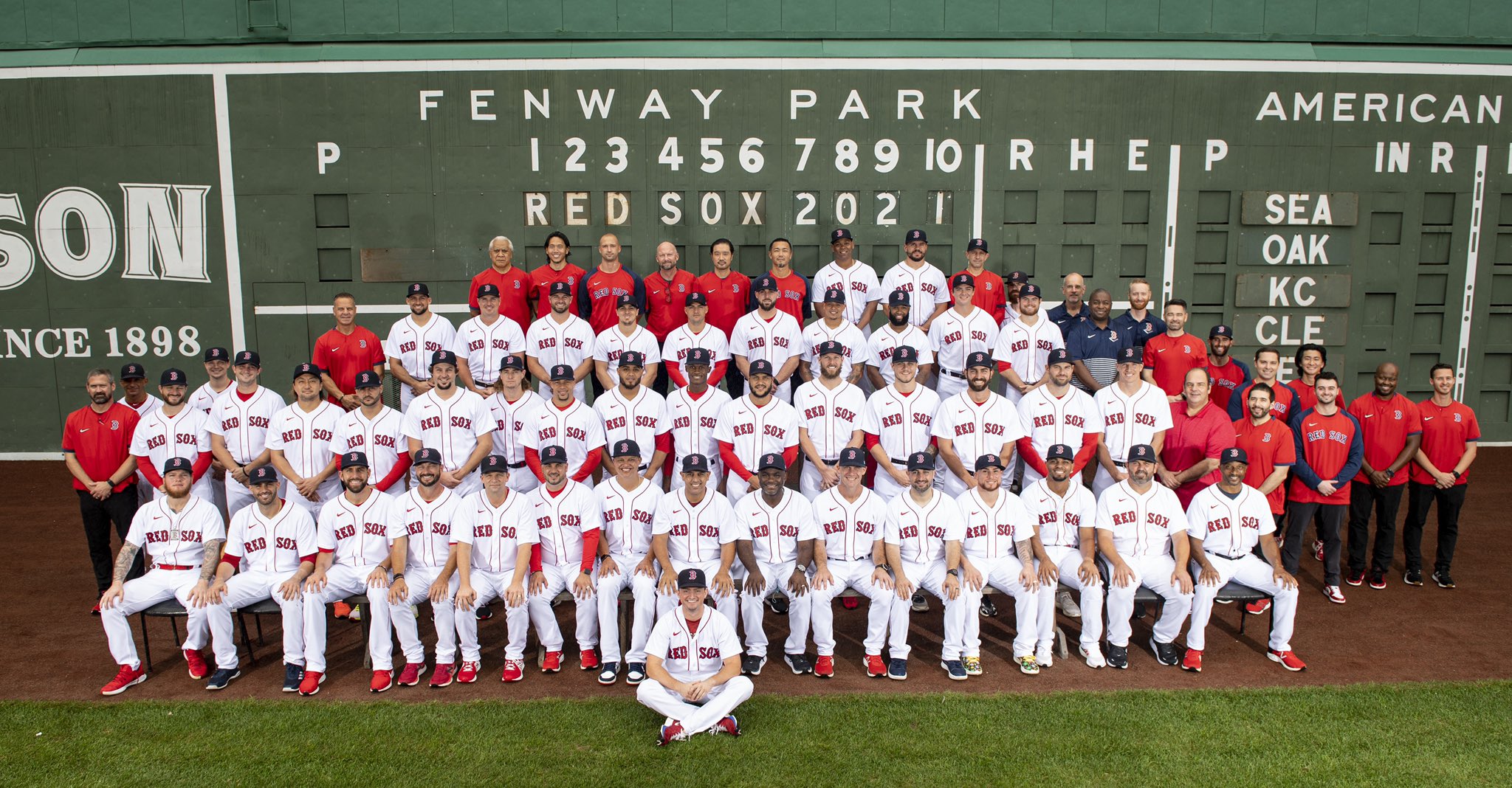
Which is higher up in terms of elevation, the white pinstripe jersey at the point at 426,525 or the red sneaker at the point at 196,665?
the white pinstripe jersey at the point at 426,525

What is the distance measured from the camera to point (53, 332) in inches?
424

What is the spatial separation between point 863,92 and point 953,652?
6587 mm

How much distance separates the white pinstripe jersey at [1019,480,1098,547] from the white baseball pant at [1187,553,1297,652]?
86 centimetres

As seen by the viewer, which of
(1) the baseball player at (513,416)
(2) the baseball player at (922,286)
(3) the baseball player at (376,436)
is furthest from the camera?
(2) the baseball player at (922,286)

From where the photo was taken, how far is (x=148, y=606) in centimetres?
604

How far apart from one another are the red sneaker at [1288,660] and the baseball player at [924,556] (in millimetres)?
2169

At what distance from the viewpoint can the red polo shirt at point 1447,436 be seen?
7.38m

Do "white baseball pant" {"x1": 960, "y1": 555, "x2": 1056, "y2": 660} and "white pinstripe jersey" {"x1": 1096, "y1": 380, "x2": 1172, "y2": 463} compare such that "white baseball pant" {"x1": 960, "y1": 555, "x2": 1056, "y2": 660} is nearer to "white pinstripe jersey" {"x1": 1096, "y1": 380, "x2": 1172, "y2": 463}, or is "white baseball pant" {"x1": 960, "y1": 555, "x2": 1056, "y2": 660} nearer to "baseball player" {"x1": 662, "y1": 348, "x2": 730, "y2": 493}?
"white pinstripe jersey" {"x1": 1096, "y1": 380, "x2": 1172, "y2": 463}

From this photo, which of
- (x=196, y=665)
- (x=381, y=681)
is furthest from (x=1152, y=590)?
(x=196, y=665)

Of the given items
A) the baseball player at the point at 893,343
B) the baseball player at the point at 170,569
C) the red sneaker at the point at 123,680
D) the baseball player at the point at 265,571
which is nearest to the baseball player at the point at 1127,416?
the baseball player at the point at 893,343

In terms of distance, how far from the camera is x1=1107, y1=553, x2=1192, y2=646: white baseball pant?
19.9 ft

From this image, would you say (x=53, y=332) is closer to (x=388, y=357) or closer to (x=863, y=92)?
(x=388, y=357)

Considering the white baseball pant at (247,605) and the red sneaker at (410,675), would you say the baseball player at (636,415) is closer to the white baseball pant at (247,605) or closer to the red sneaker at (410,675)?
the red sneaker at (410,675)

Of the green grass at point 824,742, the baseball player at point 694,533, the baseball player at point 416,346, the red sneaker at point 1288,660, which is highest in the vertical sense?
the baseball player at point 416,346
